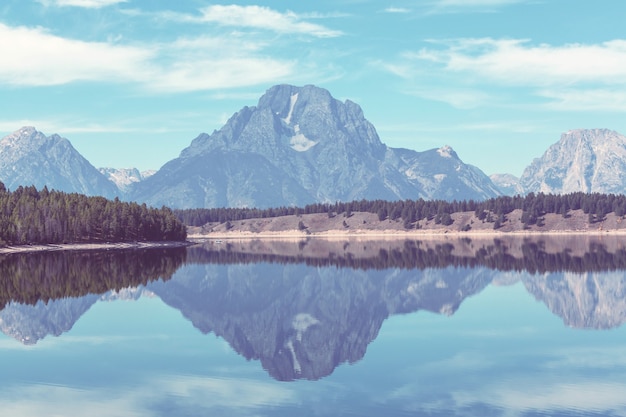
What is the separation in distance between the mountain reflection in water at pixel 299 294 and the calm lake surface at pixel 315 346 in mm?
316

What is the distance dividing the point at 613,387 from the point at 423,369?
11.0 metres

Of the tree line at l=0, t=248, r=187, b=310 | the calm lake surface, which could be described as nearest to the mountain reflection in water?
the tree line at l=0, t=248, r=187, b=310

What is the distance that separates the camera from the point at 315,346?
5238 cm

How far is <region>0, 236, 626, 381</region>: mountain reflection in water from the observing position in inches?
2201

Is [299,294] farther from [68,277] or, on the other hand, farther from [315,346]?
[315,346]

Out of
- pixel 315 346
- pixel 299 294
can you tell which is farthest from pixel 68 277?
pixel 315 346

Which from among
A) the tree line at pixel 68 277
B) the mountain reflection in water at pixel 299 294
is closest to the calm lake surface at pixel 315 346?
the mountain reflection in water at pixel 299 294

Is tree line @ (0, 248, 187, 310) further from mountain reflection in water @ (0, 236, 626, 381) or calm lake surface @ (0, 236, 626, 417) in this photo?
calm lake surface @ (0, 236, 626, 417)

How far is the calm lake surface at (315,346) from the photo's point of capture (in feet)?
118

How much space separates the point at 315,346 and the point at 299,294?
129 ft

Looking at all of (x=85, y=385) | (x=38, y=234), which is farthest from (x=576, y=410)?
(x=38, y=234)

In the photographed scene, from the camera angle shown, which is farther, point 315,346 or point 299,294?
point 299,294

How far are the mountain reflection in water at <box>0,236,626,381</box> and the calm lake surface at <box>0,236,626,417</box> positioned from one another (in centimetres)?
32

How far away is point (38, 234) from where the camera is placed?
195m
